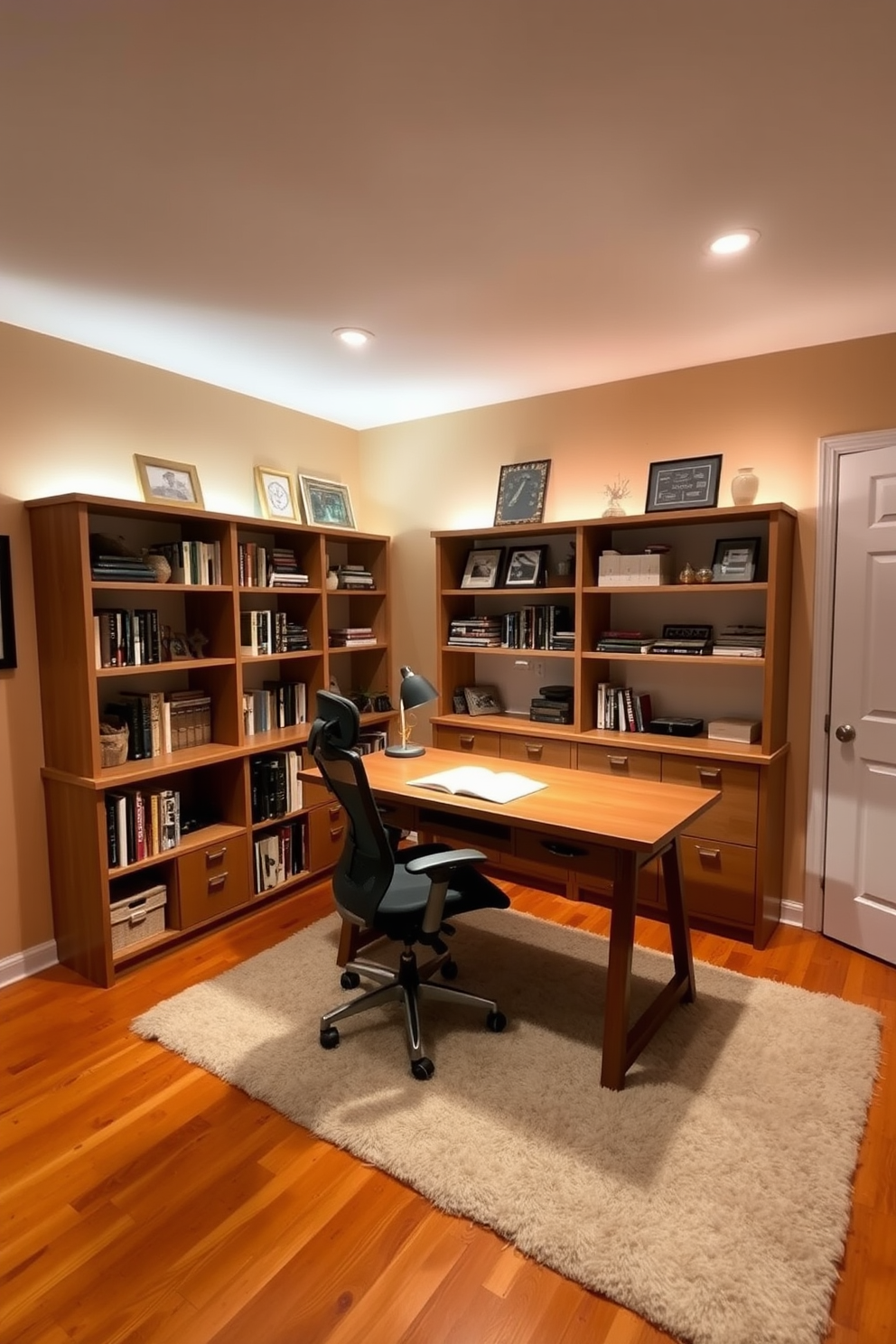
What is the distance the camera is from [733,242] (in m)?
2.23

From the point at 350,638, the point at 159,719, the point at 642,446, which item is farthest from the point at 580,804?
the point at 350,638

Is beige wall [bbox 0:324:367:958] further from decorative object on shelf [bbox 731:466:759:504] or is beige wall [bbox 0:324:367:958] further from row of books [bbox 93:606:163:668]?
decorative object on shelf [bbox 731:466:759:504]

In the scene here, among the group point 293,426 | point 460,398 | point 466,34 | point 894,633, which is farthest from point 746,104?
point 293,426

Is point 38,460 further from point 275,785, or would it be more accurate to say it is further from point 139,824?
point 275,785

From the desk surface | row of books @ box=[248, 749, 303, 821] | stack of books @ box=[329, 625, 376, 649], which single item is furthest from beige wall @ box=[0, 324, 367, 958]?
stack of books @ box=[329, 625, 376, 649]

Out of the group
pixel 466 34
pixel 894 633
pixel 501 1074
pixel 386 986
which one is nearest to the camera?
pixel 466 34

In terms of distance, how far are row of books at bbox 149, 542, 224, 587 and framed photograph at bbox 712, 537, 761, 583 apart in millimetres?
2296

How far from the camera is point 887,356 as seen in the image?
293 centimetres

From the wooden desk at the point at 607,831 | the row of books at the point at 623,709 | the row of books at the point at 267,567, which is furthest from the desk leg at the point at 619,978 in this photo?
the row of books at the point at 267,567

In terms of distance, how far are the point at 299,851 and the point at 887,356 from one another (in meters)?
3.51

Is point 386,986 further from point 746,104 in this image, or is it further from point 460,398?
point 460,398

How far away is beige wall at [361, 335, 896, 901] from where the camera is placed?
308 cm

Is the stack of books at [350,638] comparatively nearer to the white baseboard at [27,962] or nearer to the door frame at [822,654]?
the white baseboard at [27,962]

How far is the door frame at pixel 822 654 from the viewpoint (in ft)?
9.96
